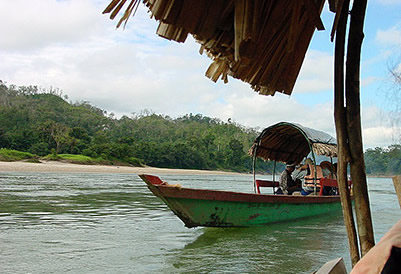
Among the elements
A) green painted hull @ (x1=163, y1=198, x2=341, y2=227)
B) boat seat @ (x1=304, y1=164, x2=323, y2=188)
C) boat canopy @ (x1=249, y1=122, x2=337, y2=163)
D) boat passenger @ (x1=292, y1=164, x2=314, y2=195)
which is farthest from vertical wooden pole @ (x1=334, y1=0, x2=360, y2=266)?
boat passenger @ (x1=292, y1=164, x2=314, y2=195)

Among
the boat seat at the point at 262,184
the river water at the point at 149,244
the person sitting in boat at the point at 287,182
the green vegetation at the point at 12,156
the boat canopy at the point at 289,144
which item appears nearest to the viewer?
the river water at the point at 149,244

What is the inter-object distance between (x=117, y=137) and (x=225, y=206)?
5573 cm

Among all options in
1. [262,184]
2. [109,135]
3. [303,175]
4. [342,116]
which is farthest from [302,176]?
[109,135]

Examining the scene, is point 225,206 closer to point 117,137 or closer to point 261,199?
point 261,199

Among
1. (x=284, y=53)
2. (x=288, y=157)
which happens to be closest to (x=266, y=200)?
(x=288, y=157)

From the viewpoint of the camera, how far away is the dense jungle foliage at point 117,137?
141 ft

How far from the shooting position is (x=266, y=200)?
8117 millimetres

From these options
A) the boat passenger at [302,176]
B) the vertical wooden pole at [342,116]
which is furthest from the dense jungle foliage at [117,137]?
the vertical wooden pole at [342,116]

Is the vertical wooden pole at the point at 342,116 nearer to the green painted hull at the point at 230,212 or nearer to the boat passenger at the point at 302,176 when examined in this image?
the green painted hull at the point at 230,212

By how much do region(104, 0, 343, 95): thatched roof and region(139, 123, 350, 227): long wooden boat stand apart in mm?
3850

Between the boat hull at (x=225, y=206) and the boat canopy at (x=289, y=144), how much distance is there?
131 centimetres

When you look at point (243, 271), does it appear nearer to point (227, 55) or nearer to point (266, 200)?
point (266, 200)

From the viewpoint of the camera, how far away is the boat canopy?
9453 mm

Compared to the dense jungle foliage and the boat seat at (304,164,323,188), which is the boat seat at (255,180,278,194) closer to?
the boat seat at (304,164,323,188)
